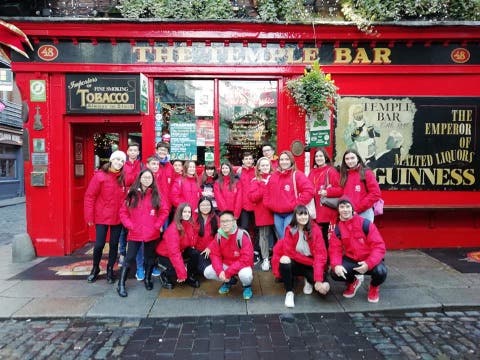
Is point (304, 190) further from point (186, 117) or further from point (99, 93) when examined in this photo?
point (99, 93)

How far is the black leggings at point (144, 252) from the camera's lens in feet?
16.4

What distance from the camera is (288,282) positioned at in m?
4.60

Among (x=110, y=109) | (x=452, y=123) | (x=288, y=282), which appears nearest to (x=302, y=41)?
(x=452, y=123)

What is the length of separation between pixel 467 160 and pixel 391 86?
2.18 m

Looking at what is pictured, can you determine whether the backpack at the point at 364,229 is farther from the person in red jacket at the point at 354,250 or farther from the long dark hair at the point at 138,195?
the long dark hair at the point at 138,195

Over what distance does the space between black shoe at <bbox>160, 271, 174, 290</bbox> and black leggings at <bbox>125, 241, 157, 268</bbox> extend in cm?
23

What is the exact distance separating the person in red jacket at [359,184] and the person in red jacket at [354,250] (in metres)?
0.75

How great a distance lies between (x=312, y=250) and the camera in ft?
15.1

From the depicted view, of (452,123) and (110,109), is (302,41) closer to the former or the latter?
(452,123)

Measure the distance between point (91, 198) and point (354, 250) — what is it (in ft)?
12.5

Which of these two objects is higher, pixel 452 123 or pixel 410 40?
pixel 410 40

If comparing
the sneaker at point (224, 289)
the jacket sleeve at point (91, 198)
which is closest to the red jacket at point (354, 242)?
the sneaker at point (224, 289)

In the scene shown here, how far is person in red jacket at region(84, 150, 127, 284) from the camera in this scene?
5.25 meters

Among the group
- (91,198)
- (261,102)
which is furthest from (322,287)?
(261,102)
